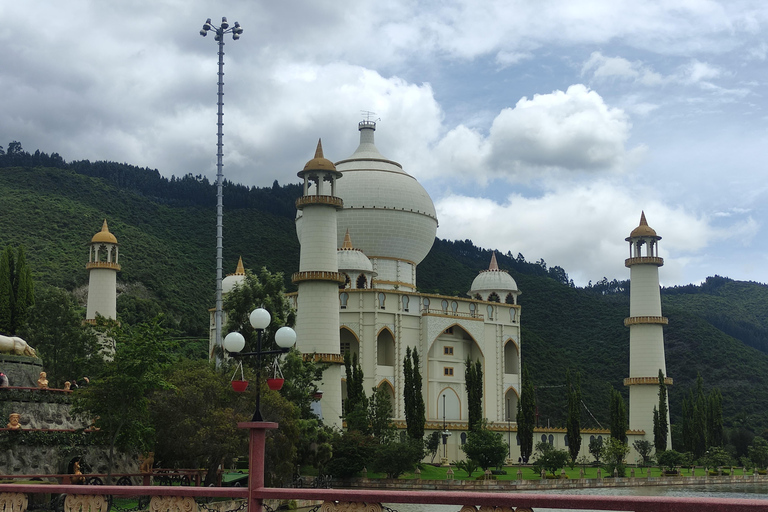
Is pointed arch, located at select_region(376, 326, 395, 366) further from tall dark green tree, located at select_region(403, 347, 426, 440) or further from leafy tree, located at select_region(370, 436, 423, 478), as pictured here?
leafy tree, located at select_region(370, 436, 423, 478)

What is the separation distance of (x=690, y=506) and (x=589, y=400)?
197 feet

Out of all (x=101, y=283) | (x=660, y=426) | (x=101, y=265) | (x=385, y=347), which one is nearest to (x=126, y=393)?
(x=101, y=265)

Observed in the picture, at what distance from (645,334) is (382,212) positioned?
51.0 ft

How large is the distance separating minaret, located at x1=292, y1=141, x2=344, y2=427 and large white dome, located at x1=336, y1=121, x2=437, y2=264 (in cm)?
1087

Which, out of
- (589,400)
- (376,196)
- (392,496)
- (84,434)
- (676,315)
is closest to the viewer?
(392,496)

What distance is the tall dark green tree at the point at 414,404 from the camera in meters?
40.2

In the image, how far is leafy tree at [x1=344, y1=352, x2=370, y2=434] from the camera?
37719 millimetres

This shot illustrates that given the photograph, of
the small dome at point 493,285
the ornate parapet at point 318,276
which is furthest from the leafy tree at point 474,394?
the ornate parapet at point 318,276

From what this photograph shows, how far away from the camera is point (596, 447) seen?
47562 mm

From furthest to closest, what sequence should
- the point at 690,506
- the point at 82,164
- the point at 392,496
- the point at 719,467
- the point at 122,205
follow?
the point at 82,164 < the point at 122,205 < the point at 719,467 < the point at 392,496 < the point at 690,506

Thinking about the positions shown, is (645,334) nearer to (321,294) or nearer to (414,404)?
(414,404)

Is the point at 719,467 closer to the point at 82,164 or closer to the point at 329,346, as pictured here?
the point at 329,346

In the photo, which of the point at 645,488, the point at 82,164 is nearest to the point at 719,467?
the point at 645,488

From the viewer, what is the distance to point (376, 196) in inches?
1980
